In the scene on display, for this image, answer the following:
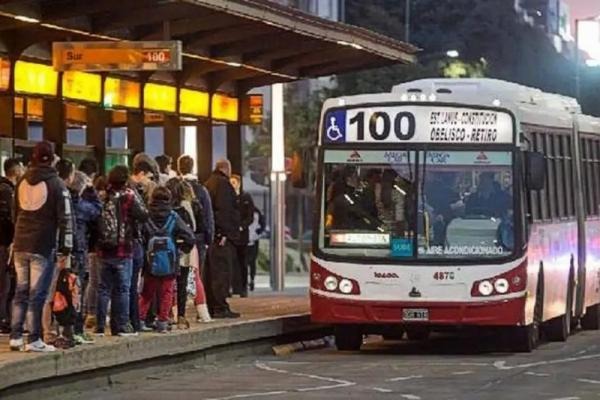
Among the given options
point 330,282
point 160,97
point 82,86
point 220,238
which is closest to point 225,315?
point 220,238

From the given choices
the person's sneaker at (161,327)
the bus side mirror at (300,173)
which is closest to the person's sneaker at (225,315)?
the bus side mirror at (300,173)

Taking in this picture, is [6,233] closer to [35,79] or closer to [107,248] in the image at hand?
Answer: [107,248]

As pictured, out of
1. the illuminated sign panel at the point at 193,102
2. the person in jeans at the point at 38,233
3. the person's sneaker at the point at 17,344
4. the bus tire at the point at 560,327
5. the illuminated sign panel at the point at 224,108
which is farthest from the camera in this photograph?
the illuminated sign panel at the point at 224,108

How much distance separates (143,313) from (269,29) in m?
6.17

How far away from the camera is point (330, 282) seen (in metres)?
19.2

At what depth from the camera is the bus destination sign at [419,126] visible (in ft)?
63.6

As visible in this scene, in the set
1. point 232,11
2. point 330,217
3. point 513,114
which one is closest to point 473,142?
point 513,114

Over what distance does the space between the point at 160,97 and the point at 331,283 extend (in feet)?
25.1

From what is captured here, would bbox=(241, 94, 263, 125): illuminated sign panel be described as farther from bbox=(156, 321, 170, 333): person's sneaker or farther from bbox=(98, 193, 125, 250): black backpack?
bbox=(98, 193, 125, 250): black backpack

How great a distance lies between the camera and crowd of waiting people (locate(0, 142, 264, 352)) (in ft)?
Answer: 49.6

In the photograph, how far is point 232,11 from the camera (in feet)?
67.5

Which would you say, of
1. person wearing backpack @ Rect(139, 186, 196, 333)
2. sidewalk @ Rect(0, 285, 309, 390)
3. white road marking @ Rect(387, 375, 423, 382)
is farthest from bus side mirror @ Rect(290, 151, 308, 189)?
white road marking @ Rect(387, 375, 423, 382)

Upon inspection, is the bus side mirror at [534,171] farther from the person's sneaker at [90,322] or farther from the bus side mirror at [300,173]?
the person's sneaker at [90,322]

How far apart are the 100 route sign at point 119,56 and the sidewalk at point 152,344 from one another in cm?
308
